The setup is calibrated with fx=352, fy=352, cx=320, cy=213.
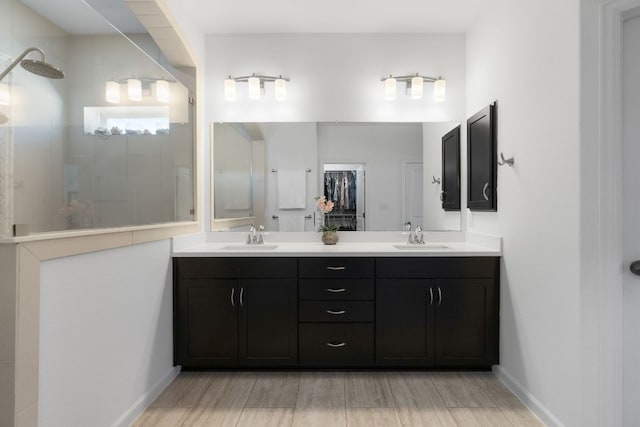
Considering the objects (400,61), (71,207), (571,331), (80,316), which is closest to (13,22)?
(71,207)

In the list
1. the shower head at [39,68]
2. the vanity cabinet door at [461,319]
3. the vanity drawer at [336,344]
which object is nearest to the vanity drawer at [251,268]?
the vanity drawer at [336,344]

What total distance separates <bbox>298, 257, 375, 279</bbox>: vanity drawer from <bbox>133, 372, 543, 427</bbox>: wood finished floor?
0.68 meters

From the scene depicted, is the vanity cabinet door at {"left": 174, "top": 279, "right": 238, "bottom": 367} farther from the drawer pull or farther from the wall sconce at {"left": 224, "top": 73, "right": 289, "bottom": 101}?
the wall sconce at {"left": 224, "top": 73, "right": 289, "bottom": 101}

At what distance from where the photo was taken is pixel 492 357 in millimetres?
2383

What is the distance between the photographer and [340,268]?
2.41m

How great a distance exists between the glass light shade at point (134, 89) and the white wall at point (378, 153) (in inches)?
54.3

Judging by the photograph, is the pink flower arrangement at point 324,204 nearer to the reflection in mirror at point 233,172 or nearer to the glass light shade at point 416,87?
the reflection in mirror at point 233,172

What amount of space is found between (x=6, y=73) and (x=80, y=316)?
101 cm

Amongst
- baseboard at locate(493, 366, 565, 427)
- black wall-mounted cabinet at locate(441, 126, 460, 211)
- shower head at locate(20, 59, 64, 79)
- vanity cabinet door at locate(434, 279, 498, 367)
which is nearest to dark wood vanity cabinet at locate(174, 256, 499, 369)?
vanity cabinet door at locate(434, 279, 498, 367)

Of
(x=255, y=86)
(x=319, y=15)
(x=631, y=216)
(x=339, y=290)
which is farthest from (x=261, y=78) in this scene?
(x=631, y=216)

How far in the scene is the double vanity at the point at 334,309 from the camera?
2.40 m

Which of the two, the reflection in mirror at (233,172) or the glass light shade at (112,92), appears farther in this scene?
the reflection in mirror at (233,172)

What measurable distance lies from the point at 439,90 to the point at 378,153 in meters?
0.71

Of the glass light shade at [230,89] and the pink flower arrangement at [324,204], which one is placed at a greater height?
the glass light shade at [230,89]
